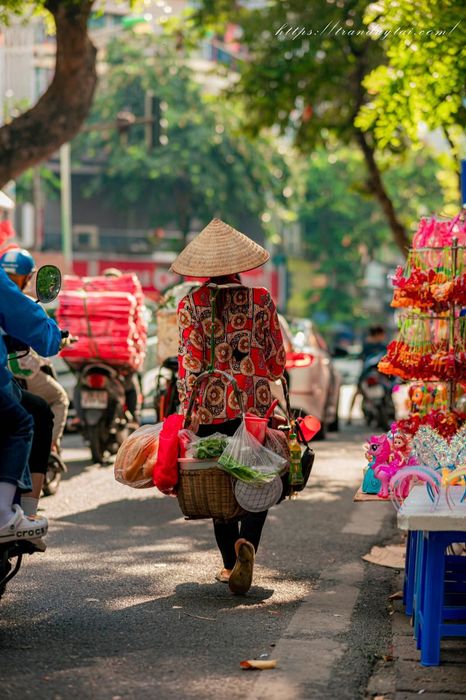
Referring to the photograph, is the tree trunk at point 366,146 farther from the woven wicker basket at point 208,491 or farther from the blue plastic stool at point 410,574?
the woven wicker basket at point 208,491

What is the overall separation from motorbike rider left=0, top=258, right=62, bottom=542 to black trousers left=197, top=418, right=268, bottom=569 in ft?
4.31

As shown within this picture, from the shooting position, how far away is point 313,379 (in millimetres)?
17047

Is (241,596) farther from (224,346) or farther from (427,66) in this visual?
(427,66)

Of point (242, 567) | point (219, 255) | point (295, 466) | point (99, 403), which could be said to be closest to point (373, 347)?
point (99, 403)

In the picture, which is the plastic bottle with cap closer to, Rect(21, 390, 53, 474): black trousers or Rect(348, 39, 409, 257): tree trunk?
Rect(21, 390, 53, 474): black trousers

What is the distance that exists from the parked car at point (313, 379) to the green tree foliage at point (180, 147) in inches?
934

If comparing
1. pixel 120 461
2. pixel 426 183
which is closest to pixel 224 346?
pixel 120 461

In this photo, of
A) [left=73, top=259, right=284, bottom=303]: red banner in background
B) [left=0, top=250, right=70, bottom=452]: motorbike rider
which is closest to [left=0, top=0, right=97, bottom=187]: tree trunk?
[left=0, top=250, right=70, bottom=452]: motorbike rider

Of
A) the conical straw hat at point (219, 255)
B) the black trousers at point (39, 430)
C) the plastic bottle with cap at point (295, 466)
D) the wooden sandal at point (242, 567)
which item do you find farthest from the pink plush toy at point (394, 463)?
the black trousers at point (39, 430)

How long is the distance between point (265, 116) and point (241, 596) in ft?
50.7

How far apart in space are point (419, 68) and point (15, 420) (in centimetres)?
550

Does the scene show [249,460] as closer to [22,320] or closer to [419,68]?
[22,320]

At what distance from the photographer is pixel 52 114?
1590 centimetres

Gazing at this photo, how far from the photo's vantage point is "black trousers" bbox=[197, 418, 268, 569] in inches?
269
